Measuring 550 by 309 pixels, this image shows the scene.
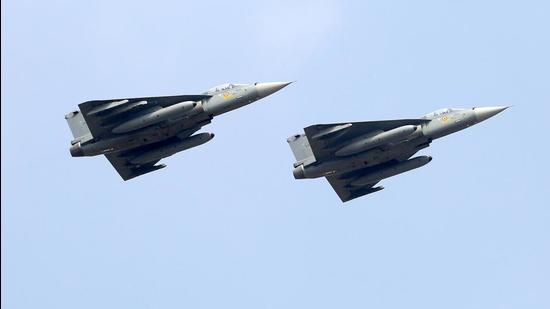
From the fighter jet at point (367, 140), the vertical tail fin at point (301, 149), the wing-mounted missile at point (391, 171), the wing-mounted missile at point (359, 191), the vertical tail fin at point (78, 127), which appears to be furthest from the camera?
the wing-mounted missile at point (359, 191)

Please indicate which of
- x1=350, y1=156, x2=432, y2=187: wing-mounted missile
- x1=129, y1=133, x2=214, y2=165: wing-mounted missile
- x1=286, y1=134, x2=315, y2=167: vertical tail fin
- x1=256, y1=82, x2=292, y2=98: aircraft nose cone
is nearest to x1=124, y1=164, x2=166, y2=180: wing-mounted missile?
x1=129, y1=133, x2=214, y2=165: wing-mounted missile

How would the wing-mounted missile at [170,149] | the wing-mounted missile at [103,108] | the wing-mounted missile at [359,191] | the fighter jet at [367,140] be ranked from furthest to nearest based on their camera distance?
the wing-mounted missile at [359,191] < the wing-mounted missile at [170,149] < the fighter jet at [367,140] < the wing-mounted missile at [103,108]

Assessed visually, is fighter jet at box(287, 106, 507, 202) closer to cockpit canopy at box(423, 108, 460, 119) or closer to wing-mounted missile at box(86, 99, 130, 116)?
cockpit canopy at box(423, 108, 460, 119)

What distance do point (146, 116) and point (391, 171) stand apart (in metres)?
16.9

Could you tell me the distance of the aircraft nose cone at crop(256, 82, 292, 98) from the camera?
10981cm

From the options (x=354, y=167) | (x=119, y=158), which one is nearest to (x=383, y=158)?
(x=354, y=167)

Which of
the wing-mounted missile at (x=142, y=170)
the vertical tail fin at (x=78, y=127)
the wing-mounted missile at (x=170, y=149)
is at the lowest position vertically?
the wing-mounted missile at (x=142, y=170)

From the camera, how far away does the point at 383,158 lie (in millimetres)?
111500

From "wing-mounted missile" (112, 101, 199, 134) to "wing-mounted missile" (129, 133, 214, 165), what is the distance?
320cm

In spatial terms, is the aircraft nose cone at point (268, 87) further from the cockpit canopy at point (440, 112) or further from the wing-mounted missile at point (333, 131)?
the cockpit canopy at point (440, 112)

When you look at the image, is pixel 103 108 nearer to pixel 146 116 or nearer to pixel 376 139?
pixel 146 116

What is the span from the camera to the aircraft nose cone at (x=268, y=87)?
10981 cm

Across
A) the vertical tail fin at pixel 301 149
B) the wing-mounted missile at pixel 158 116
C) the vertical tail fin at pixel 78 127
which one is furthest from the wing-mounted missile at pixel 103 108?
the vertical tail fin at pixel 301 149

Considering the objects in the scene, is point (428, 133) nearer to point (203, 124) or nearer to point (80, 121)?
point (203, 124)
